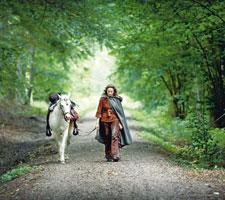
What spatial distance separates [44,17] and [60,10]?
1.02 meters

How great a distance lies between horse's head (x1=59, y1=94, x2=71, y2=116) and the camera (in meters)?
13.0

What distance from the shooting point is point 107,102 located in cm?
1388

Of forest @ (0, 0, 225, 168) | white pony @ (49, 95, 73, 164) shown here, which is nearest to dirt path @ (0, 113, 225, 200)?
white pony @ (49, 95, 73, 164)

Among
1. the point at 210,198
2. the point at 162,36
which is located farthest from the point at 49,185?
the point at 162,36

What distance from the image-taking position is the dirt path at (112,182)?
940 cm

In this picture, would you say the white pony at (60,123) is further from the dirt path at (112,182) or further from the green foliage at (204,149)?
the green foliage at (204,149)

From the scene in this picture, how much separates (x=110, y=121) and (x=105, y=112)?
1.06 feet

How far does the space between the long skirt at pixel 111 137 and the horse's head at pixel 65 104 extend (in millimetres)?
1393

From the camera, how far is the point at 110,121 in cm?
1382

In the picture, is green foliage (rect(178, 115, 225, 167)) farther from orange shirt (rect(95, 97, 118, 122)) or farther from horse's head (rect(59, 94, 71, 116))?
horse's head (rect(59, 94, 71, 116))

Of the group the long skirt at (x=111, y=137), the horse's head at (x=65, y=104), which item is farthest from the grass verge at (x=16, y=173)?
the long skirt at (x=111, y=137)

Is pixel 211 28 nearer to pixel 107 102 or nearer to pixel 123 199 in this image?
pixel 107 102

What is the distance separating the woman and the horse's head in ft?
3.52

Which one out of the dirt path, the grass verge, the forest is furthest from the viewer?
the forest
